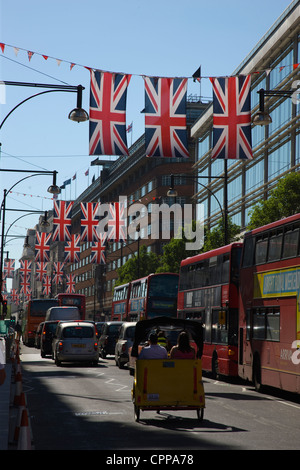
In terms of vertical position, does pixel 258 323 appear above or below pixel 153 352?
above

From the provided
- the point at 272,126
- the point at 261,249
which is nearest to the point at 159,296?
the point at 261,249

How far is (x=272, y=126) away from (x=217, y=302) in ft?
126

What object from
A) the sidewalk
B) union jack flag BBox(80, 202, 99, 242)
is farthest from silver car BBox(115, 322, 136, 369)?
union jack flag BBox(80, 202, 99, 242)

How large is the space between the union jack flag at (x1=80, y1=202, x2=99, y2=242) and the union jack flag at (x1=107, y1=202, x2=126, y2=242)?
1.00 m

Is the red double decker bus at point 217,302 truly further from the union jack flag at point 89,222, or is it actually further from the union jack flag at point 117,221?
the union jack flag at point 89,222

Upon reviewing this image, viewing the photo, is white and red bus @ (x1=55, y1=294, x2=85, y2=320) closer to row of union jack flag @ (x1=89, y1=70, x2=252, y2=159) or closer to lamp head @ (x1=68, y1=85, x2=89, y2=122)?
row of union jack flag @ (x1=89, y1=70, x2=252, y2=159)

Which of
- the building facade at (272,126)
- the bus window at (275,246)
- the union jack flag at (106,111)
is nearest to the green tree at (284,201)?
the building facade at (272,126)

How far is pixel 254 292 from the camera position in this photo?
21.3 meters

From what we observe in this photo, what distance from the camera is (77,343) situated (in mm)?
31359

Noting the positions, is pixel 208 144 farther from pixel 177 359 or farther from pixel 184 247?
pixel 177 359

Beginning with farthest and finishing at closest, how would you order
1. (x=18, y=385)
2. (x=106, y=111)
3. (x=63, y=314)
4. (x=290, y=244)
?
(x=63, y=314), (x=106, y=111), (x=290, y=244), (x=18, y=385)

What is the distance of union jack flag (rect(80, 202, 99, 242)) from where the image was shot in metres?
50.9

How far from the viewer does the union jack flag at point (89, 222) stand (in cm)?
5087

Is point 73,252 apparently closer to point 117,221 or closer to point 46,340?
point 117,221
